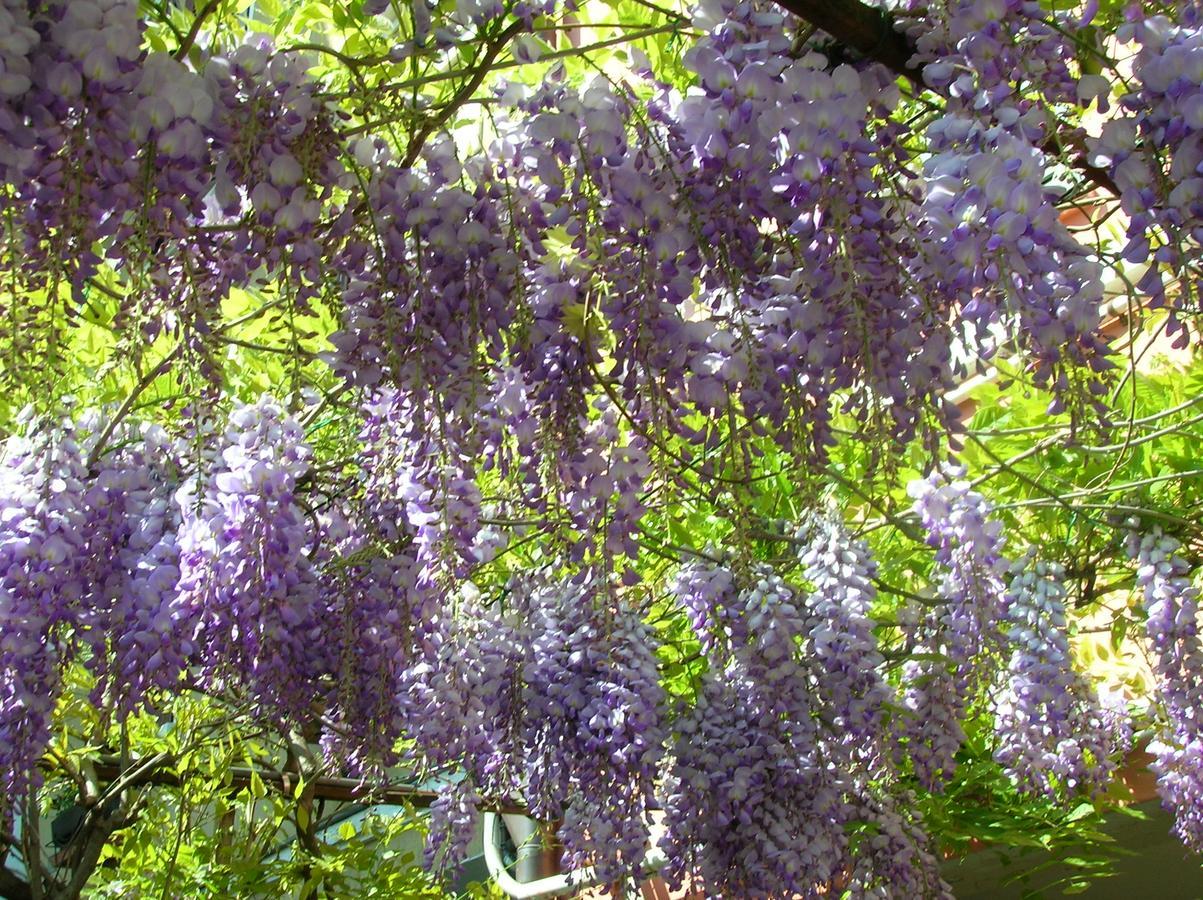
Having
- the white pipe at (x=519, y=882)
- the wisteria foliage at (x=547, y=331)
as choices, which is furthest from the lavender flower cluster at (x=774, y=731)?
the white pipe at (x=519, y=882)

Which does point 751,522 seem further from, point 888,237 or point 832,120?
point 832,120

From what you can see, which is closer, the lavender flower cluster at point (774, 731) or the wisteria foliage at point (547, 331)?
the wisteria foliage at point (547, 331)

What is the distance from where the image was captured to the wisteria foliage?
4.54 ft

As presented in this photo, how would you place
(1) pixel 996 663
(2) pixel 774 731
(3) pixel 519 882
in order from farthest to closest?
(3) pixel 519 882 → (1) pixel 996 663 → (2) pixel 774 731

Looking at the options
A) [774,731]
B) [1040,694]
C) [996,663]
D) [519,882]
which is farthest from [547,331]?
[519,882]

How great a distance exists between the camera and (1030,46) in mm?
1524

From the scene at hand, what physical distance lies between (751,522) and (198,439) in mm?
829

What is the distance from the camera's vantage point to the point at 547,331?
5.89 ft

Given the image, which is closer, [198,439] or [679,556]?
[198,439]

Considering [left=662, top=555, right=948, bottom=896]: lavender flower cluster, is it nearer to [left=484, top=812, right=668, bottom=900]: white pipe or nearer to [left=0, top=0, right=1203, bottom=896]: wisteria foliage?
[left=0, top=0, right=1203, bottom=896]: wisteria foliage

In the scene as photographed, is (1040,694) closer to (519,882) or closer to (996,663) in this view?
(996,663)

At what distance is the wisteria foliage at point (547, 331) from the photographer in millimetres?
1383

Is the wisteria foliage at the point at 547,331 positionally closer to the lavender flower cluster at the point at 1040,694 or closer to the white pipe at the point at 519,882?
the lavender flower cluster at the point at 1040,694

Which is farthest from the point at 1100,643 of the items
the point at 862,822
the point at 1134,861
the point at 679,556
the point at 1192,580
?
the point at 679,556
